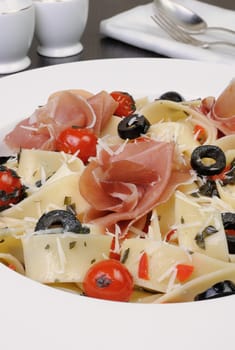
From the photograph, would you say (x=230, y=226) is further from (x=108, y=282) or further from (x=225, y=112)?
(x=225, y=112)

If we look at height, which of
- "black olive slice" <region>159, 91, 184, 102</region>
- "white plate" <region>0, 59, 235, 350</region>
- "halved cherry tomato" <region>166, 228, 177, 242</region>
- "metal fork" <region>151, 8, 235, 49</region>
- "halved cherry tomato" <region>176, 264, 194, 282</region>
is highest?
"white plate" <region>0, 59, 235, 350</region>

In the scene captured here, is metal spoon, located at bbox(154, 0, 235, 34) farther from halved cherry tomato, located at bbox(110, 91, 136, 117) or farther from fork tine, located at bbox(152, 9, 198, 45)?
halved cherry tomato, located at bbox(110, 91, 136, 117)

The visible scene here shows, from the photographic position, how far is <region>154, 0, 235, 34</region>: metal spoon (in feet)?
13.5

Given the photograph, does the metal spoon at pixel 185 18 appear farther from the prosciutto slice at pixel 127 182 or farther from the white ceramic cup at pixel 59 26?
the prosciutto slice at pixel 127 182

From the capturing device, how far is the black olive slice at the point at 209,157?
244cm

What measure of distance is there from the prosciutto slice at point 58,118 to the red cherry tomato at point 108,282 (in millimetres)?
873

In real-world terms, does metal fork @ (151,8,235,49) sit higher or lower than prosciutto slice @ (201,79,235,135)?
lower

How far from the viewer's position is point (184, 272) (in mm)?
2104

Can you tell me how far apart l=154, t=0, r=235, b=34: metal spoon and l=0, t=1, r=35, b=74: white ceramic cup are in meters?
0.83

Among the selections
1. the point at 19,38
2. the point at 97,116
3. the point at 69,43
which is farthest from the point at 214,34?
the point at 97,116

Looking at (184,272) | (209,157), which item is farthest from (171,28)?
(184,272)

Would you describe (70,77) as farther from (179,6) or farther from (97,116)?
(179,6)

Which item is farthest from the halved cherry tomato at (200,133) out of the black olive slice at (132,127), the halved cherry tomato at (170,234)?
the halved cherry tomato at (170,234)

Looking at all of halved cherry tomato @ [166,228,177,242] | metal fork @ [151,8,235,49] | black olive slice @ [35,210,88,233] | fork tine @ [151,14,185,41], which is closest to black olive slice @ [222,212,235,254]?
halved cherry tomato @ [166,228,177,242]
